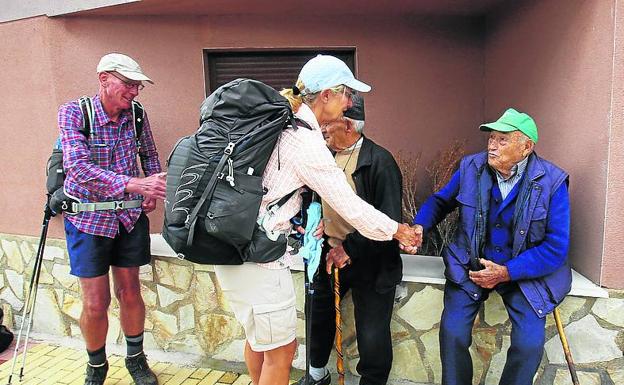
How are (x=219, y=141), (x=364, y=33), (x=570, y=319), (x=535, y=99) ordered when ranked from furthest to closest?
(x=364, y=33), (x=535, y=99), (x=570, y=319), (x=219, y=141)

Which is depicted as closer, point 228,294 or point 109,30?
point 228,294

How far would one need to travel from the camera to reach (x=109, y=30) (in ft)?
11.7

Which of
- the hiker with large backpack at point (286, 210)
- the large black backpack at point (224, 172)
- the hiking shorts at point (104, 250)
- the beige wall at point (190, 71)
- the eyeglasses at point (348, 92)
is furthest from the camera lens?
the beige wall at point (190, 71)

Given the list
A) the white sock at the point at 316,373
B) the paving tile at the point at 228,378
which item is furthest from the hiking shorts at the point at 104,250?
the white sock at the point at 316,373

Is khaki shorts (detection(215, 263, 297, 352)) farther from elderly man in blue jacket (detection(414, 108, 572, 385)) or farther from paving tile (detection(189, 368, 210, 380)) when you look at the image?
paving tile (detection(189, 368, 210, 380))

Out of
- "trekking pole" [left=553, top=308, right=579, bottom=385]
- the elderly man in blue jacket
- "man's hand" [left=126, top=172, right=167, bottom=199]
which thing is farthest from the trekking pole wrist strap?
"trekking pole" [left=553, top=308, right=579, bottom=385]

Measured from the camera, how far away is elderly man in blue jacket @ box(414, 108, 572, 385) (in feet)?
7.43

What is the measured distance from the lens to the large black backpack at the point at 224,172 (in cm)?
178

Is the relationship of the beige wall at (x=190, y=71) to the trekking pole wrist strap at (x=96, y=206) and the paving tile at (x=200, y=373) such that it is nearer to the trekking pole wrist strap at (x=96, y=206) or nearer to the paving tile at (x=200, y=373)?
the trekking pole wrist strap at (x=96, y=206)

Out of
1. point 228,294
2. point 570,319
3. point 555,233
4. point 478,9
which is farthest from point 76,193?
point 478,9

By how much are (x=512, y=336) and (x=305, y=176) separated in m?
1.31

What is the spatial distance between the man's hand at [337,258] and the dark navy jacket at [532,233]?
0.55m

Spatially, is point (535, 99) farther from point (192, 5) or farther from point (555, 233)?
point (192, 5)

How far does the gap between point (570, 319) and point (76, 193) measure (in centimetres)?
275
